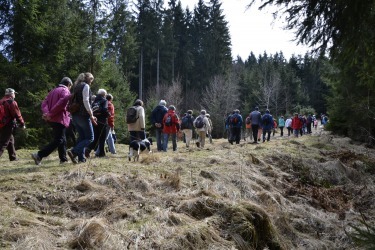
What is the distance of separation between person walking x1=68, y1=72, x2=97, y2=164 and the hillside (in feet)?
2.04

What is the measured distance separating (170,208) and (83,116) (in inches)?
129

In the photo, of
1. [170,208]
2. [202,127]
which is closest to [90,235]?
[170,208]

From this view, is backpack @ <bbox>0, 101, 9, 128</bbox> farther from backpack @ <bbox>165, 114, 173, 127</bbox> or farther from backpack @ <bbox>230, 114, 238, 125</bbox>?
backpack @ <bbox>230, 114, 238, 125</bbox>

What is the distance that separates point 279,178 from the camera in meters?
8.64

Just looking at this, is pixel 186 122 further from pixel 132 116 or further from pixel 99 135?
pixel 99 135

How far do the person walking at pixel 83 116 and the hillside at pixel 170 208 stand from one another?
623 millimetres

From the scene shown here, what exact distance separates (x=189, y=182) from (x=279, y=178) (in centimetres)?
317

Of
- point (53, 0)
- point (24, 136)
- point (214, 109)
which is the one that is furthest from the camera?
point (214, 109)

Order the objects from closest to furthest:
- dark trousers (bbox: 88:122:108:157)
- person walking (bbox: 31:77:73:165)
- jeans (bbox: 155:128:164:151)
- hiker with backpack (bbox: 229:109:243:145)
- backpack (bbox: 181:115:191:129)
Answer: person walking (bbox: 31:77:73:165) → dark trousers (bbox: 88:122:108:157) → jeans (bbox: 155:128:164:151) → backpack (bbox: 181:115:191:129) → hiker with backpack (bbox: 229:109:243:145)

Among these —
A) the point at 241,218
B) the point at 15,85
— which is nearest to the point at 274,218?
the point at 241,218

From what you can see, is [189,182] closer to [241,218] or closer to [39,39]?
[241,218]

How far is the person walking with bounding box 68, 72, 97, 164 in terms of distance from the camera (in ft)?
23.2

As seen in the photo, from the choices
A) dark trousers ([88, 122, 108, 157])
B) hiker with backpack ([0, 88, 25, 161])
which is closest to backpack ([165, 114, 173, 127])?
dark trousers ([88, 122, 108, 157])

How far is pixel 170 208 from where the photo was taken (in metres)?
5.00
